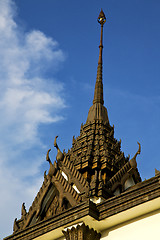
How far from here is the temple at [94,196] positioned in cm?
1492

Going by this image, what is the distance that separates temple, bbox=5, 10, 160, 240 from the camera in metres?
14.9

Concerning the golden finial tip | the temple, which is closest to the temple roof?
the temple

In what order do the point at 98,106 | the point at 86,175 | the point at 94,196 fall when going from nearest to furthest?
the point at 94,196
the point at 86,175
the point at 98,106

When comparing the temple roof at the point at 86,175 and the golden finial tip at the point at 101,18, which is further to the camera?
the golden finial tip at the point at 101,18

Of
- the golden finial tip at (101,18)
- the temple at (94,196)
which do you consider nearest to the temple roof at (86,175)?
the temple at (94,196)

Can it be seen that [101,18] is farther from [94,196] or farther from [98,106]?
[94,196]

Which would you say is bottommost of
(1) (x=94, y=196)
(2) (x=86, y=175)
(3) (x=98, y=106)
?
(1) (x=94, y=196)

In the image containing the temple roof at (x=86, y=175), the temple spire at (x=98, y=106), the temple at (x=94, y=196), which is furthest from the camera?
the temple spire at (x=98, y=106)

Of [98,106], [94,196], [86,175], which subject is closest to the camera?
[94,196]

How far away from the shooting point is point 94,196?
60.4 ft

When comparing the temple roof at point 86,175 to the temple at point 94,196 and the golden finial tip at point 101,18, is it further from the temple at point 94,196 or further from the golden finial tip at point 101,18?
the golden finial tip at point 101,18

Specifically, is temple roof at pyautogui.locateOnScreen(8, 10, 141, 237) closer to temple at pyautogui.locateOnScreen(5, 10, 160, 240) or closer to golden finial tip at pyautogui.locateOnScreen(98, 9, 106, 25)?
temple at pyautogui.locateOnScreen(5, 10, 160, 240)

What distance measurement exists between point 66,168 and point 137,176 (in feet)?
12.3

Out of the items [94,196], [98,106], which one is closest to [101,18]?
[98,106]
